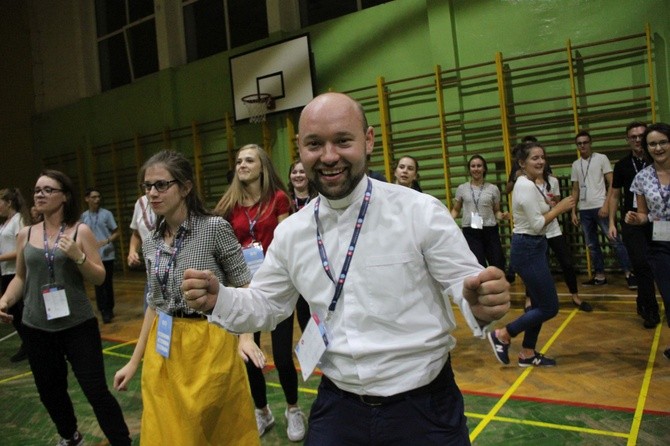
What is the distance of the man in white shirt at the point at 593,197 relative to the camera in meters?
6.57

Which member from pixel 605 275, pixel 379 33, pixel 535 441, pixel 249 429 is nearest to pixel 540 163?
pixel 535 441

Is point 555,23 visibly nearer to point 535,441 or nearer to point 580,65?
point 580,65

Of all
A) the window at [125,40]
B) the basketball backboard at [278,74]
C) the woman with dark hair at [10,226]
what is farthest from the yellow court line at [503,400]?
the window at [125,40]

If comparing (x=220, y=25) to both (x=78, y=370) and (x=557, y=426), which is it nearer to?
(x=78, y=370)

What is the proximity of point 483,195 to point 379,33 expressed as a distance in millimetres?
3656

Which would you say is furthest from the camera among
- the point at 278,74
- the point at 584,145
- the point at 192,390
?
the point at 278,74

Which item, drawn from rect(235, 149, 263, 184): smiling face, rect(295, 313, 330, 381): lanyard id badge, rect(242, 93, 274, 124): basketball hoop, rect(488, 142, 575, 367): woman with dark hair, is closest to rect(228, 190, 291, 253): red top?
rect(235, 149, 263, 184): smiling face

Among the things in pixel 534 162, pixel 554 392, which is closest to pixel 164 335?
pixel 554 392

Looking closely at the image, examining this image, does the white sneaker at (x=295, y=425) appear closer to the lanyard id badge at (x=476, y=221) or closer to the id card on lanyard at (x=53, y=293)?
the id card on lanyard at (x=53, y=293)

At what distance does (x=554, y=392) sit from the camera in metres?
3.60

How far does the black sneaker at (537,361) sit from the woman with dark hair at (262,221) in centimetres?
185

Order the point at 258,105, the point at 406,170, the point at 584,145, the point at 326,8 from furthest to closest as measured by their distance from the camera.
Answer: the point at 258,105 → the point at 326,8 → the point at 584,145 → the point at 406,170

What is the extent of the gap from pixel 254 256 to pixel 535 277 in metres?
2.02

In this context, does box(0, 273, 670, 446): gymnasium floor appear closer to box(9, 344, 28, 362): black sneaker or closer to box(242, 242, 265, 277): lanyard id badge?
box(9, 344, 28, 362): black sneaker
